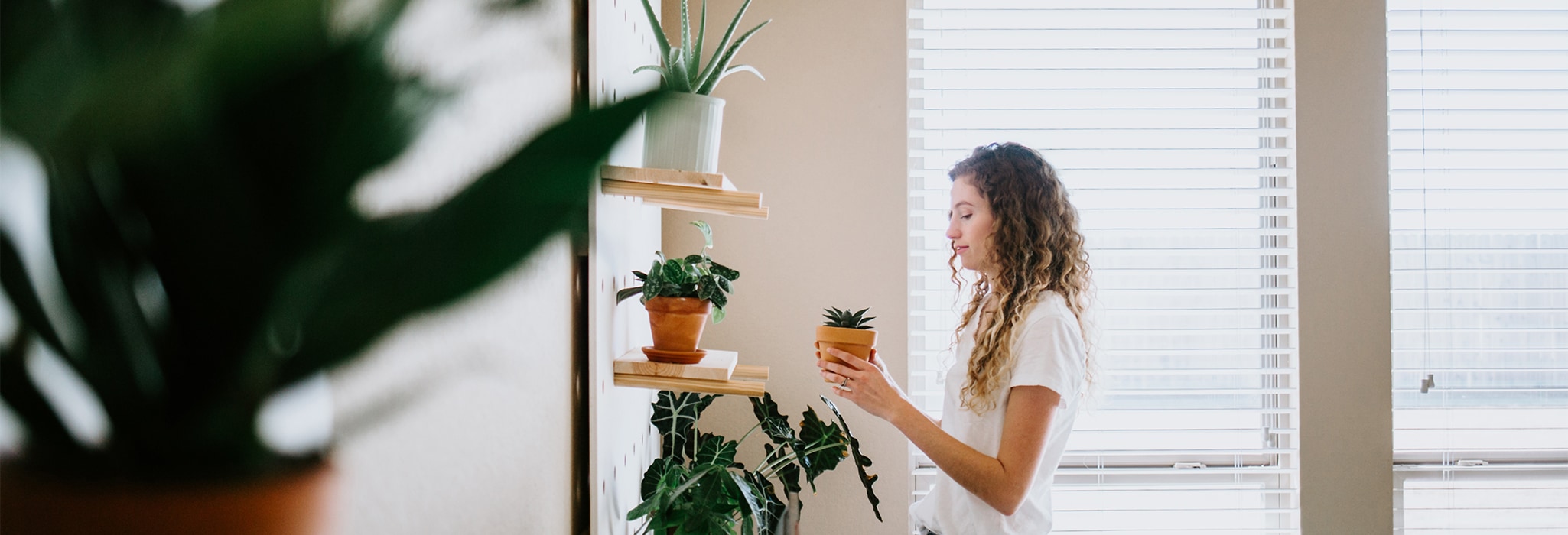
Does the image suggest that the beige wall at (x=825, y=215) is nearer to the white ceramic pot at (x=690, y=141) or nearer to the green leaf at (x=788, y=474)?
the green leaf at (x=788, y=474)

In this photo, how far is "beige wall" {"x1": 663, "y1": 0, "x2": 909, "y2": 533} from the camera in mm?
2086

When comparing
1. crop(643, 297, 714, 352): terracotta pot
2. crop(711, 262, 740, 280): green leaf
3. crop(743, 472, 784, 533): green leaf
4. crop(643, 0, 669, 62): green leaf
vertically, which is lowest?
crop(743, 472, 784, 533): green leaf

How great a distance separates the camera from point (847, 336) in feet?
4.84

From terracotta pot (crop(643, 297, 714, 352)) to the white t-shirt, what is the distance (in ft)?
1.93

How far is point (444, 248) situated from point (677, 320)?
1.00 m

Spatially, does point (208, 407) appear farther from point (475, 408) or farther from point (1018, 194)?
point (1018, 194)

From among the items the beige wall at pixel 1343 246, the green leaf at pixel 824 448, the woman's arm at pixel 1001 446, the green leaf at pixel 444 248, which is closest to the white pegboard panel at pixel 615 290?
the green leaf at pixel 824 448

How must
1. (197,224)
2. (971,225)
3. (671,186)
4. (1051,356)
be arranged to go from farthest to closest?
1. (971,225)
2. (1051,356)
3. (671,186)
4. (197,224)

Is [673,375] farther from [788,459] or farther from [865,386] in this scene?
[788,459]

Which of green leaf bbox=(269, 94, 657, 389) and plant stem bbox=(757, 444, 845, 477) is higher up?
green leaf bbox=(269, 94, 657, 389)

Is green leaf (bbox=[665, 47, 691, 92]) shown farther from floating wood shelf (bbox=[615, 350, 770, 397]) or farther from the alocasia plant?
the alocasia plant

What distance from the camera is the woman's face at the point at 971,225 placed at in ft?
5.17

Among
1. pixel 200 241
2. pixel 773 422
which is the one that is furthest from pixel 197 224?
pixel 773 422

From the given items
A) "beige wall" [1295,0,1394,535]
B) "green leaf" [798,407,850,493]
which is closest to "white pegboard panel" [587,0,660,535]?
"green leaf" [798,407,850,493]
